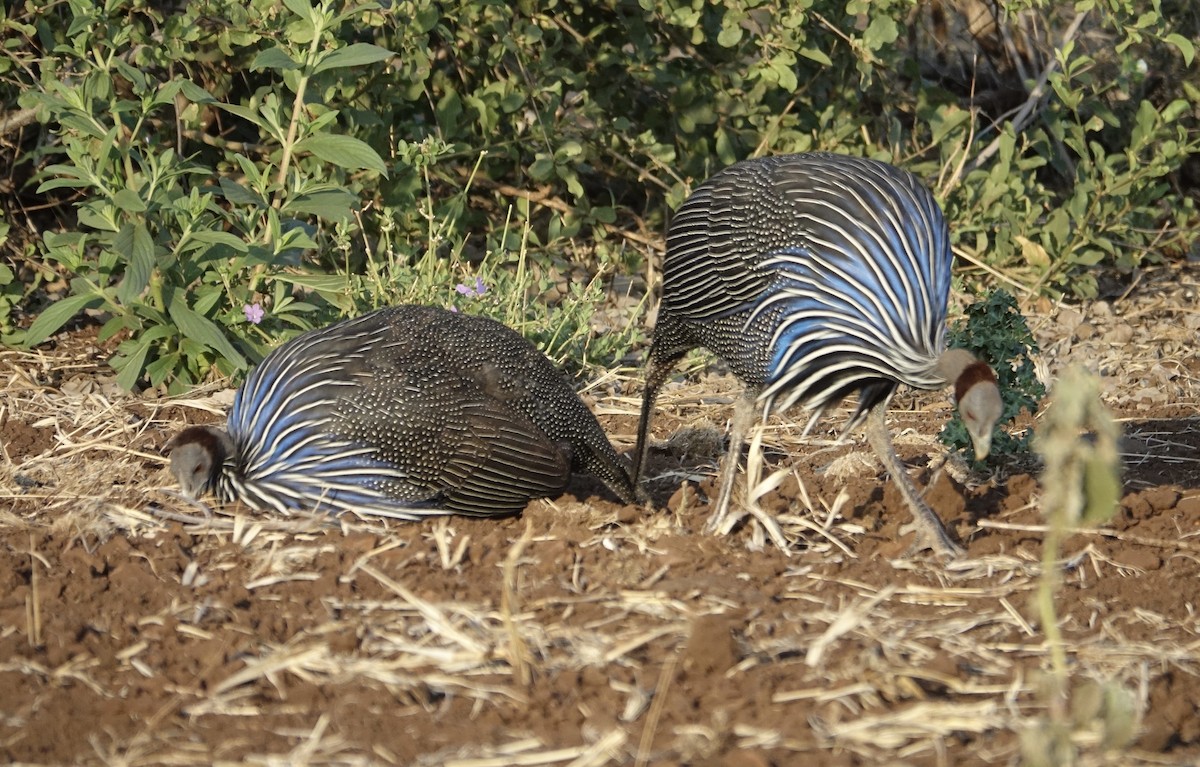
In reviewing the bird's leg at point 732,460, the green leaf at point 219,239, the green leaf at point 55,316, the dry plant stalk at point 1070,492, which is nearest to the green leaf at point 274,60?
the green leaf at point 219,239

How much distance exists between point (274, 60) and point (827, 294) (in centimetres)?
233

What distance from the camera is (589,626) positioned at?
390cm

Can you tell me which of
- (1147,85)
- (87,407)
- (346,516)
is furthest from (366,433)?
(1147,85)

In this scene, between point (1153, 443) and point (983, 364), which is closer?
point (983, 364)

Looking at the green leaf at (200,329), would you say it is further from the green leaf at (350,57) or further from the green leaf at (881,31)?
the green leaf at (881,31)

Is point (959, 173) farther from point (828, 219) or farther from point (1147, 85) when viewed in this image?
point (828, 219)

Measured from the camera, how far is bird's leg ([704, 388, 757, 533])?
487 cm

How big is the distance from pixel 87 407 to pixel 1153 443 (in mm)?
4229

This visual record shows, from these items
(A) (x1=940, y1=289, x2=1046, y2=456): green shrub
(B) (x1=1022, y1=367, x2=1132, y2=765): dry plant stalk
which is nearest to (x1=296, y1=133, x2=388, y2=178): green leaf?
(A) (x1=940, y1=289, x2=1046, y2=456): green shrub

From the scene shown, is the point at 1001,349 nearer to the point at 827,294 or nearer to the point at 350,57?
the point at 827,294

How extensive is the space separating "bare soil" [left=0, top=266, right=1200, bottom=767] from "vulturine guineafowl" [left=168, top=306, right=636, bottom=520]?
10 centimetres

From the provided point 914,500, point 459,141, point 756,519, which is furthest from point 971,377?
point 459,141

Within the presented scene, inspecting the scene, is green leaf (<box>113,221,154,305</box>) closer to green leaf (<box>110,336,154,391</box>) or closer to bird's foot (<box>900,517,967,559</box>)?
green leaf (<box>110,336,154,391</box>)

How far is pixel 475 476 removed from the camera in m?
4.76
